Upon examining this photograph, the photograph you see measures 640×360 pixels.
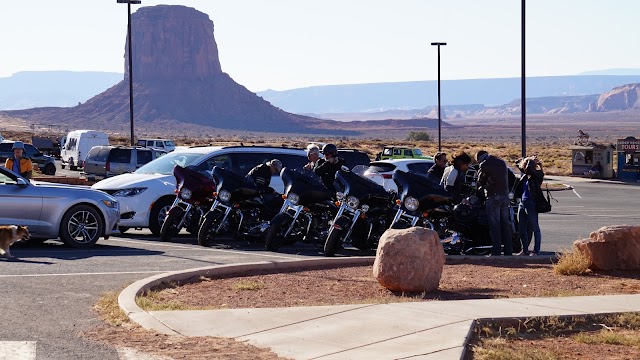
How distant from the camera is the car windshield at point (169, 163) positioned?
1972cm

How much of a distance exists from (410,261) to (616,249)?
11.4ft

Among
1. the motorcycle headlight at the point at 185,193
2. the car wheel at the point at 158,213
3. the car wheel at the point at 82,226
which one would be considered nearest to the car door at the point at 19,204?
the car wheel at the point at 82,226

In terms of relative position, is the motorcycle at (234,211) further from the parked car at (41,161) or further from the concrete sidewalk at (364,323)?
the parked car at (41,161)

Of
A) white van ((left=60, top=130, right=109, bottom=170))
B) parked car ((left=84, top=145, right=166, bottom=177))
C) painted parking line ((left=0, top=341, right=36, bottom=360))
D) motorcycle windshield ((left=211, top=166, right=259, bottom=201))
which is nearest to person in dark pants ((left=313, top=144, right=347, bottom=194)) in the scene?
motorcycle windshield ((left=211, top=166, right=259, bottom=201))

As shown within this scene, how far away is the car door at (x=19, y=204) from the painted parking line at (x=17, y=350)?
7.68 meters

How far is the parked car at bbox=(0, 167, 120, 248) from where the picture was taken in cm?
1616

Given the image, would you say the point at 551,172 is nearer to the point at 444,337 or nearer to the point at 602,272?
the point at 602,272

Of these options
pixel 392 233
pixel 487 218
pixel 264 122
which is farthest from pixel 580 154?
pixel 264 122

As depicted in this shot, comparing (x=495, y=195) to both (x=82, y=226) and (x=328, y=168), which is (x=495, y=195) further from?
(x=82, y=226)

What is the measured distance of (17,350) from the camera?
27.7 feet

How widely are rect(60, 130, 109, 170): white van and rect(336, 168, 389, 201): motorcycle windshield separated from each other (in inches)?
1450

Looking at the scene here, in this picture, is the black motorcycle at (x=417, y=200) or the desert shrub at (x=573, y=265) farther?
the black motorcycle at (x=417, y=200)

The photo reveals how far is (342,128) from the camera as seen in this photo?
196 m

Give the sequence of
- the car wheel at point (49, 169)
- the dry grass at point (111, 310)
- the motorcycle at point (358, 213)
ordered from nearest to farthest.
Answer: the dry grass at point (111, 310), the motorcycle at point (358, 213), the car wheel at point (49, 169)
